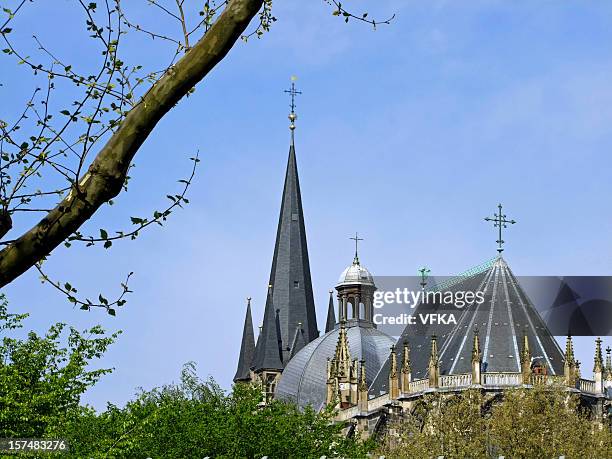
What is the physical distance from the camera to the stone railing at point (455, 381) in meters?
74.2

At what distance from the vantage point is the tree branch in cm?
719

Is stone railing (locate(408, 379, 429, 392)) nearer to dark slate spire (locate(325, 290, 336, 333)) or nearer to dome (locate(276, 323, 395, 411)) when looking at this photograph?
dome (locate(276, 323, 395, 411))

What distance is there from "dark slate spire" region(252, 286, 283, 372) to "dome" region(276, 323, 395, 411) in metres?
6.85

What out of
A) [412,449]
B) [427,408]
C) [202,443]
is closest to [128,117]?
[202,443]

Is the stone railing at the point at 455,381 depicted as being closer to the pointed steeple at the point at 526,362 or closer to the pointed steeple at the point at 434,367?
the pointed steeple at the point at 434,367

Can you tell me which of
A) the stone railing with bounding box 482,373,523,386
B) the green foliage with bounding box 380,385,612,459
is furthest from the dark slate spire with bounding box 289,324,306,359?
the green foliage with bounding box 380,385,612,459

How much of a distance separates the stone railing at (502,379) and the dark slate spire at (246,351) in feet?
133

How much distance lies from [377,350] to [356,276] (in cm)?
833

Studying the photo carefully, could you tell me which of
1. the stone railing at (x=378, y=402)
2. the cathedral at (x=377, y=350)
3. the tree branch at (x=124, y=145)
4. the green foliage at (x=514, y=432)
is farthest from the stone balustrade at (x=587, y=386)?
the tree branch at (x=124, y=145)

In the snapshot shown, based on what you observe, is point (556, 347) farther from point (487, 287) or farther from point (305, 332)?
point (305, 332)

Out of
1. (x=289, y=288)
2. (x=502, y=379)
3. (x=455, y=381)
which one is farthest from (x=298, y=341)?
(x=502, y=379)

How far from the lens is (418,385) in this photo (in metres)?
77.1

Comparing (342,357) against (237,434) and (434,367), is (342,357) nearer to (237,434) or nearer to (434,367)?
(434,367)

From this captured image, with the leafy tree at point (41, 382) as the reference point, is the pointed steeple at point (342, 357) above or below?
above
